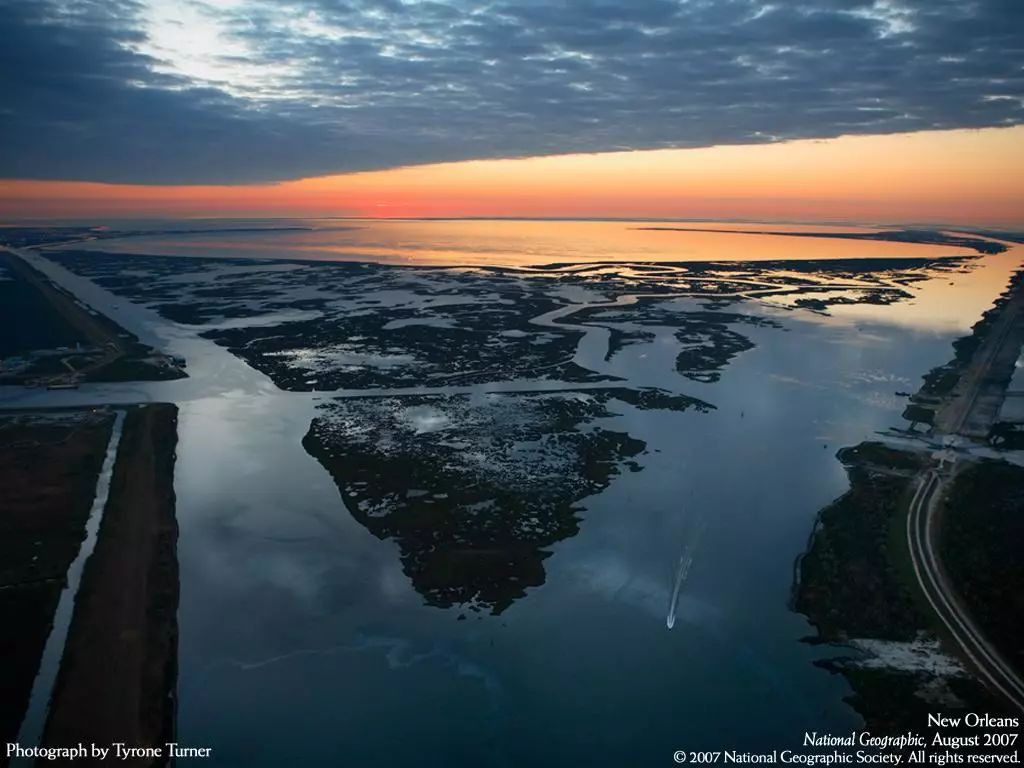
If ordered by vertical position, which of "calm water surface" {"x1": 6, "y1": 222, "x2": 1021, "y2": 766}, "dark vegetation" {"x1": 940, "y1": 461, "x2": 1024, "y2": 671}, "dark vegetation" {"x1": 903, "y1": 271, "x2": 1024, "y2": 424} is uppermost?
"dark vegetation" {"x1": 903, "y1": 271, "x2": 1024, "y2": 424}

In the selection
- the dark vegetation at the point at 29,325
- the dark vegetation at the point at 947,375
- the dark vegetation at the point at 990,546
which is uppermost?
the dark vegetation at the point at 29,325

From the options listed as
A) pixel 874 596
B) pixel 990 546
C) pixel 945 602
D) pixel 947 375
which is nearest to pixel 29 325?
pixel 874 596

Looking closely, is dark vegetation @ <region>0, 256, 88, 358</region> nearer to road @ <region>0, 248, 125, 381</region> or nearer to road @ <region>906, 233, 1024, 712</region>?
road @ <region>0, 248, 125, 381</region>

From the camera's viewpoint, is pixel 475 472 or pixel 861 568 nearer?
pixel 861 568

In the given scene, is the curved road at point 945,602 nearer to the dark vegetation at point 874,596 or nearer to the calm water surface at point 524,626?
the dark vegetation at point 874,596

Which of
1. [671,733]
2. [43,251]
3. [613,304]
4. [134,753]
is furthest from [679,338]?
[43,251]

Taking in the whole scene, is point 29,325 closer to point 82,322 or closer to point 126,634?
point 82,322

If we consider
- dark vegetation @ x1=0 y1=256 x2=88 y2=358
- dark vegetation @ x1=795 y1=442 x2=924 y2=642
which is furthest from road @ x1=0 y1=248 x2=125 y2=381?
dark vegetation @ x1=795 y1=442 x2=924 y2=642

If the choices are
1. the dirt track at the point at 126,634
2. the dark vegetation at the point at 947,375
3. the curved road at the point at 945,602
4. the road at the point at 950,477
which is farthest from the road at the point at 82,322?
the dark vegetation at the point at 947,375
